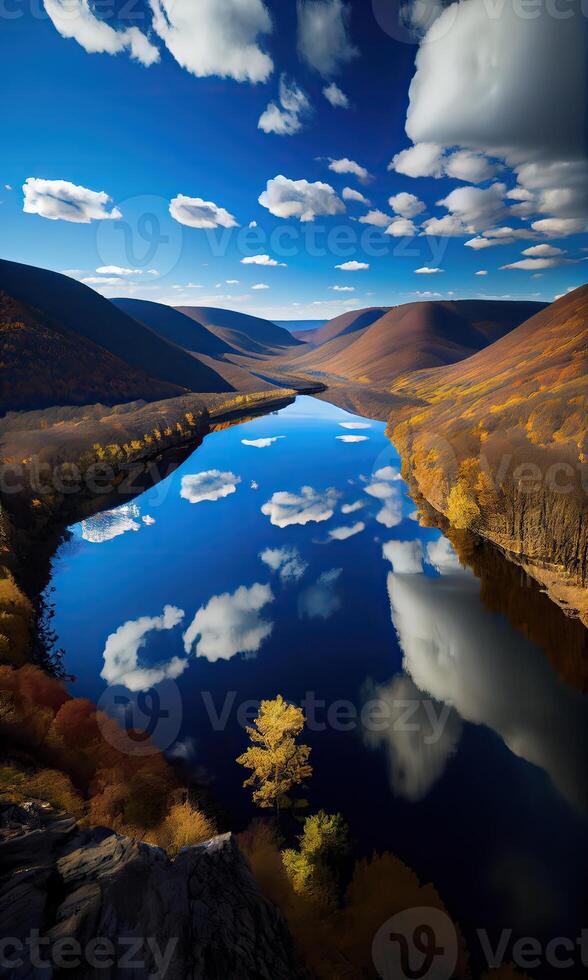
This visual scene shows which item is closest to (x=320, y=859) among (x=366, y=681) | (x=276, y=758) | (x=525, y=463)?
(x=276, y=758)

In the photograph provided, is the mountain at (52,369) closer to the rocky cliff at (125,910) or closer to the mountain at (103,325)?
the mountain at (103,325)

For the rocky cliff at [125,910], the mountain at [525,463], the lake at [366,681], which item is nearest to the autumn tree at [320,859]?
the lake at [366,681]

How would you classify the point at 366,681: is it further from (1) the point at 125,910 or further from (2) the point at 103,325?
(2) the point at 103,325

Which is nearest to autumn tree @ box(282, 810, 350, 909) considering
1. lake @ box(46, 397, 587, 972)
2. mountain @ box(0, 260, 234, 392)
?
lake @ box(46, 397, 587, 972)

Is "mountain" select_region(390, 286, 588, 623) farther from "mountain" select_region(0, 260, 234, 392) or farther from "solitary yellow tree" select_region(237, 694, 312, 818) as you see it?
"mountain" select_region(0, 260, 234, 392)

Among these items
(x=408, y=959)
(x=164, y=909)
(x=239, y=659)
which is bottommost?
(x=239, y=659)

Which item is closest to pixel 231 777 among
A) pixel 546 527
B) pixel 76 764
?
pixel 76 764

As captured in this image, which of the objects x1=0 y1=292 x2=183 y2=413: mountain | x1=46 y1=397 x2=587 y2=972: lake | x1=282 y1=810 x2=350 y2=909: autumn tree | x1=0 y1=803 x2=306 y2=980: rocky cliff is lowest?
x1=46 y1=397 x2=587 y2=972: lake

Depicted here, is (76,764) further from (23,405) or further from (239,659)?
(23,405)

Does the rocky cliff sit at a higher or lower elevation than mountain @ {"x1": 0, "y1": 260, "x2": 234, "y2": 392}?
lower
